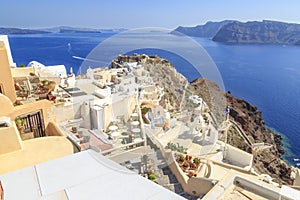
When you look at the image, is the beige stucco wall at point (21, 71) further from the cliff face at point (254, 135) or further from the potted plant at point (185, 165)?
the cliff face at point (254, 135)

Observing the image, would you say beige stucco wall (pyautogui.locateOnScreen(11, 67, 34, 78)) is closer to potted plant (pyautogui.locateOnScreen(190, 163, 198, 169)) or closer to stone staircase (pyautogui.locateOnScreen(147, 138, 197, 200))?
stone staircase (pyautogui.locateOnScreen(147, 138, 197, 200))

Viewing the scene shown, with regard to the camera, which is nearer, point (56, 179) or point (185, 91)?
point (56, 179)

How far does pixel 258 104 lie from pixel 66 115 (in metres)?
29.1

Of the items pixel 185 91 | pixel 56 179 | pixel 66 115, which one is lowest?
pixel 185 91

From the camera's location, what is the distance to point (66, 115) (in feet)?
25.9

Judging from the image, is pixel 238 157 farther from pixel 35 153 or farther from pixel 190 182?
pixel 35 153

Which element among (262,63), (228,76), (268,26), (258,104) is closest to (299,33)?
(268,26)

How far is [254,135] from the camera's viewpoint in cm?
2172

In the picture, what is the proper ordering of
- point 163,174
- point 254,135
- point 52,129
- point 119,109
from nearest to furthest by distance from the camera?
point 52,129
point 163,174
point 119,109
point 254,135

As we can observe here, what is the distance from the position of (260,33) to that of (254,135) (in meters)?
89.8

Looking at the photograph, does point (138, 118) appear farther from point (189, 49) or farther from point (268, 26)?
point (268, 26)

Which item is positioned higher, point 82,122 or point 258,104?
point 82,122

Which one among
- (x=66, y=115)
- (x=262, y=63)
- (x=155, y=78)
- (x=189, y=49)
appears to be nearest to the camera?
(x=66, y=115)

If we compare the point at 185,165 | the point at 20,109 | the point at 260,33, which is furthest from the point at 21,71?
the point at 260,33
